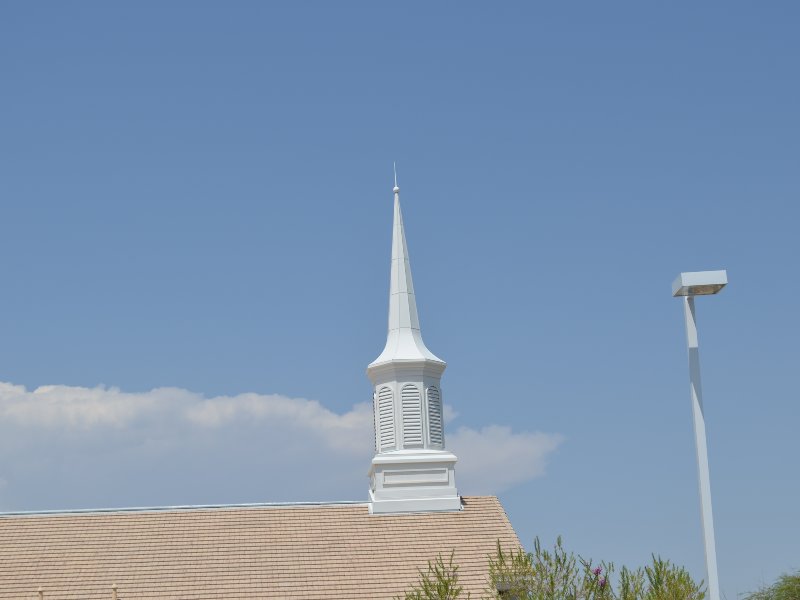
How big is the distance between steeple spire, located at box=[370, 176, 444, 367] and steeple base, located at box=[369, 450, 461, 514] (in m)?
3.12

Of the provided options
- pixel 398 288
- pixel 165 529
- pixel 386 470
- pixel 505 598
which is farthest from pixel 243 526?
pixel 505 598

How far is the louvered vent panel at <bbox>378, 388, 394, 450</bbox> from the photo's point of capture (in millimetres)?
37156

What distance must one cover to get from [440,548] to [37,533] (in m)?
11.5

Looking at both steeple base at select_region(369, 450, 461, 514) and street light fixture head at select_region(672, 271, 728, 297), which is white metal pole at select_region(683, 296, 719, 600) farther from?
steeple base at select_region(369, 450, 461, 514)

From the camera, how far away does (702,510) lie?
1933 centimetres

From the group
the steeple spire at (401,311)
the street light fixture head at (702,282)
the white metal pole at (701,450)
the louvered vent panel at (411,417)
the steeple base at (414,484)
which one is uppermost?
the steeple spire at (401,311)

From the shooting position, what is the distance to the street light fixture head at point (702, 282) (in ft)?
64.1

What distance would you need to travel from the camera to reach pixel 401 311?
3841 cm

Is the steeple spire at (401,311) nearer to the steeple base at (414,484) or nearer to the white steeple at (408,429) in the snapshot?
the white steeple at (408,429)

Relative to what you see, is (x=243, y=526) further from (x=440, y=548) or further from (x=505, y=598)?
(x=505, y=598)

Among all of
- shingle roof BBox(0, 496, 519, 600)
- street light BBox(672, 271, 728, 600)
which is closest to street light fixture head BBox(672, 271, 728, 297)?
street light BBox(672, 271, 728, 600)

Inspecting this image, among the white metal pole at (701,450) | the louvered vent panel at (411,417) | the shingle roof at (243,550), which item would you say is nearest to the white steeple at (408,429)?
the louvered vent panel at (411,417)

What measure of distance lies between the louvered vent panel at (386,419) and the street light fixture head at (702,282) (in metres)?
18.1

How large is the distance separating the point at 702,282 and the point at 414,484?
18350 mm
